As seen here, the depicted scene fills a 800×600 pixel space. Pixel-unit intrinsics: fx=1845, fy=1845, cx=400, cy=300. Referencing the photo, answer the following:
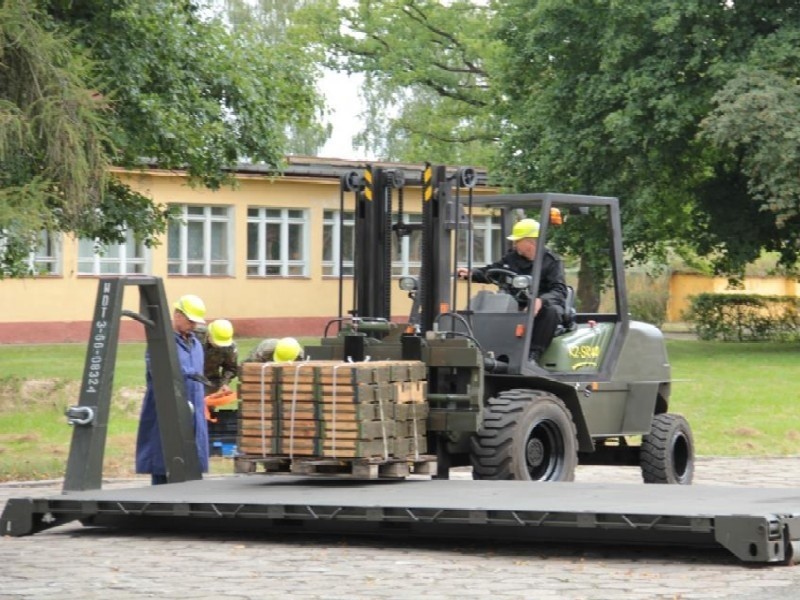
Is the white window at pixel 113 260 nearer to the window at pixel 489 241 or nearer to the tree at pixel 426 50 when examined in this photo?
the tree at pixel 426 50

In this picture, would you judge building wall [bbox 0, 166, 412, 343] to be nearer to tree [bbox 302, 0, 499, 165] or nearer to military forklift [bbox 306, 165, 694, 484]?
tree [bbox 302, 0, 499, 165]

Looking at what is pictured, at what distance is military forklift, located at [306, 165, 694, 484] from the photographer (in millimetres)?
14414

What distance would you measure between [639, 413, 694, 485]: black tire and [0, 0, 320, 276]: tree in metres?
6.08

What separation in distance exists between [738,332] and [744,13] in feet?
39.0

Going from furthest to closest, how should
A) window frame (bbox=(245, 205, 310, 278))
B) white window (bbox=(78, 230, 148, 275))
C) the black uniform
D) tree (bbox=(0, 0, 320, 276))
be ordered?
1. window frame (bbox=(245, 205, 310, 278))
2. white window (bbox=(78, 230, 148, 275))
3. tree (bbox=(0, 0, 320, 276))
4. the black uniform

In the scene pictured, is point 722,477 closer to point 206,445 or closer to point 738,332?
point 206,445

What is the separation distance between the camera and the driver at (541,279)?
15.6m

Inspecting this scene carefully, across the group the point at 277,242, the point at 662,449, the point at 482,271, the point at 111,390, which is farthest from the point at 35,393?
the point at 277,242

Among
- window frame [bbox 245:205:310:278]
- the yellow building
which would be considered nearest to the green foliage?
the yellow building

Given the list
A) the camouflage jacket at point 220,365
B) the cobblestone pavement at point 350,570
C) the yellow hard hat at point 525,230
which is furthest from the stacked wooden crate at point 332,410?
the camouflage jacket at point 220,365

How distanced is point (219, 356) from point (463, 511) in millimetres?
6539

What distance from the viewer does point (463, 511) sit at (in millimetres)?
11852

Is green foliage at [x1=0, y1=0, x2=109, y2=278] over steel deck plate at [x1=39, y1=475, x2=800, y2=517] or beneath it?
over

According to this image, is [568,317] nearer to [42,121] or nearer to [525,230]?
[525,230]
